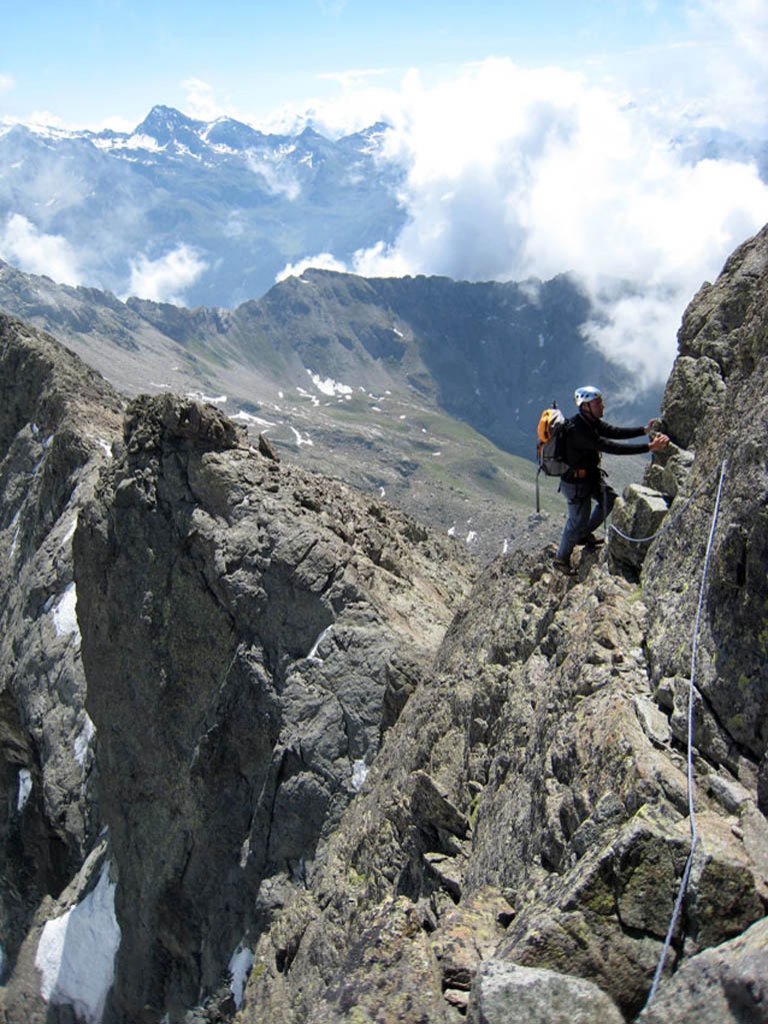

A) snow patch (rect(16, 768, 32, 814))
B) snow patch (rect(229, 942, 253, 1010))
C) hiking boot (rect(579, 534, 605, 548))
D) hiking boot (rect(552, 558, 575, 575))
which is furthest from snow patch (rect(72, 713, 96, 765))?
hiking boot (rect(579, 534, 605, 548))

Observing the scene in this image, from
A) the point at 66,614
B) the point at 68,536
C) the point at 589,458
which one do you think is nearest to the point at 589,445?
the point at 589,458

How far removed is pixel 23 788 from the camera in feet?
190

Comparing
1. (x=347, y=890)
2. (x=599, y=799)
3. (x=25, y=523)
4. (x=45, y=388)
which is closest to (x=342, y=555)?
(x=347, y=890)

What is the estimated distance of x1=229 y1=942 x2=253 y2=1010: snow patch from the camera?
31.3 m

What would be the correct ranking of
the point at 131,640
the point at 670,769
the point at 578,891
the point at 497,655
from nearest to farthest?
the point at 578,891 < the point at 670,769 < the point at 497,655 < the point at 131,640

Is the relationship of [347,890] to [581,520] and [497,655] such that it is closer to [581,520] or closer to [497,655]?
[497,655]

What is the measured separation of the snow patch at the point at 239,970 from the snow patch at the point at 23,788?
98.3ft

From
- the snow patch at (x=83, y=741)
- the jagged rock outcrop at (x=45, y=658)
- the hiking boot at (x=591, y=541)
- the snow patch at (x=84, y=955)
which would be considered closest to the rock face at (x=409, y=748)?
the snow patch at (x=84, y=955)

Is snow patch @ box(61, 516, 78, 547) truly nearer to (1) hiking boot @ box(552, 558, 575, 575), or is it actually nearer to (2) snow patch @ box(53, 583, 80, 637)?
(2) snow patch @ box(53, 583, 80, 637)

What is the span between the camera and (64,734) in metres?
53.2

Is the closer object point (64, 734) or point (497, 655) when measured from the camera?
point (497, 655)

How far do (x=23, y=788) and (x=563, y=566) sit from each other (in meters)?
48.9

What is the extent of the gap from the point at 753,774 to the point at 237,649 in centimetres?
2638

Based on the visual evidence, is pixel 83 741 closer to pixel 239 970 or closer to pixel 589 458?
pixel 239 970
